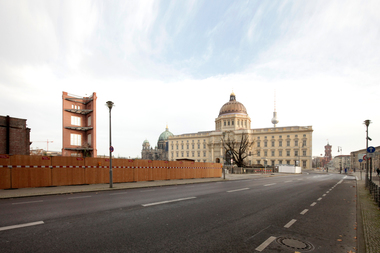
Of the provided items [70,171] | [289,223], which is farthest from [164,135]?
[289,223]

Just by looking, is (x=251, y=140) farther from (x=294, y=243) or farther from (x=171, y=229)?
(x=171, y=229)

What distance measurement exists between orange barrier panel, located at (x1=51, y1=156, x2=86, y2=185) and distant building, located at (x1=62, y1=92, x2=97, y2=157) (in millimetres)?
22869

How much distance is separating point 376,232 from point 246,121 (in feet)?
339

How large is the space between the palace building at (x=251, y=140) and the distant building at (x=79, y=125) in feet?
160

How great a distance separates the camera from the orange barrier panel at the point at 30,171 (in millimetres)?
12742

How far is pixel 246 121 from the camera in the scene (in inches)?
4188

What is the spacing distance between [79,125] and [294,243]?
41.1 meters

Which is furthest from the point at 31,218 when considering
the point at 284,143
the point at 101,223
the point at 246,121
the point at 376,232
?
Answer: the point at 246,121

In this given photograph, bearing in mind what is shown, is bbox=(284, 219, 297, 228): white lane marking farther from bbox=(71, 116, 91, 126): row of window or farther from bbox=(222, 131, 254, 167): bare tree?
bbox=(71, 116, 91, 126): row of window

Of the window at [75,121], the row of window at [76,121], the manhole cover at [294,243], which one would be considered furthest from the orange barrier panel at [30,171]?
the window at [75,121]

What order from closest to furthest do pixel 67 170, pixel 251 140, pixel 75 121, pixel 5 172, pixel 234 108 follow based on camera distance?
pixel 5 172, pixel 67 170, pixel 75 121, pixel 251 140, pixel 234 108

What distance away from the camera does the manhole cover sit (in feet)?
15.2

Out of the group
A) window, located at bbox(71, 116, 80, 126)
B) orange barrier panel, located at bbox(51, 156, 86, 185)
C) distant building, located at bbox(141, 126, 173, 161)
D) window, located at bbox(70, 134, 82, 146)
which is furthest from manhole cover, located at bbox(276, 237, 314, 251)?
distant building, located at bbox(141, 126, 173, 161)

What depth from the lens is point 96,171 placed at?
16.3 meters
